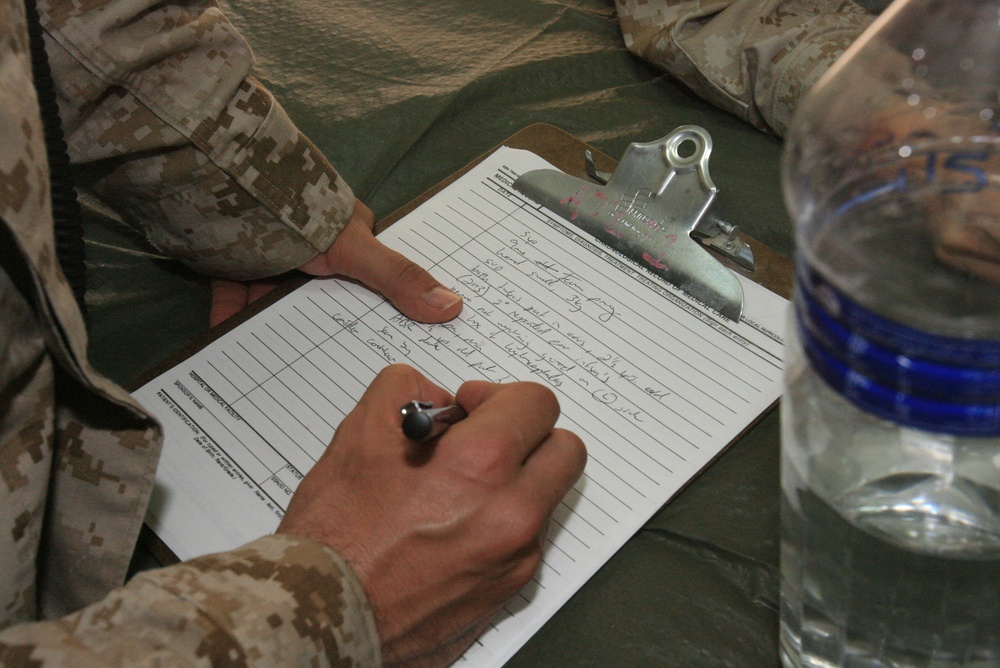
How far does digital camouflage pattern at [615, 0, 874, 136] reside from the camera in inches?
34.9

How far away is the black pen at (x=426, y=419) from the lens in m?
0.50

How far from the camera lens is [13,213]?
0.47 m

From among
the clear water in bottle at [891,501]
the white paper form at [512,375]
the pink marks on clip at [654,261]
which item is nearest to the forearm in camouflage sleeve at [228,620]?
the white paper form at [512,375]

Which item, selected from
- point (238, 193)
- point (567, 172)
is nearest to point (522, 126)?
point (567, 172)

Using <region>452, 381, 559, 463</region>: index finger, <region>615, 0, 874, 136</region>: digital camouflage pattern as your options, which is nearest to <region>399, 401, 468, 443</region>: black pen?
<region>452, 381, 559, 463</region>: index finger

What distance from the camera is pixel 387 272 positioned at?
76 centimetres

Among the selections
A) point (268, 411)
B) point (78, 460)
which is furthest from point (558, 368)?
point (78, 460)

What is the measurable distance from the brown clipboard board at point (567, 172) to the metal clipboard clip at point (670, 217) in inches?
0.8

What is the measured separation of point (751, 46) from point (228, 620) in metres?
0.74

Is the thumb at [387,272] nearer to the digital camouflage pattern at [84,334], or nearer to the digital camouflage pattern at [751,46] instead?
the digital camouflage pattern at [84,334]

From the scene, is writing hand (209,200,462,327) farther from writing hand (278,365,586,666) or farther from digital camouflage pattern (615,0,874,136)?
digital camouflage pattern (615,0,874,136)

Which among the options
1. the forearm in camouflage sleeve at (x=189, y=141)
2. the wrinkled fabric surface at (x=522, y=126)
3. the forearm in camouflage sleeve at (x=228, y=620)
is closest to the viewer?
the forearm in camouflage sleeve at (x=228, y=620)

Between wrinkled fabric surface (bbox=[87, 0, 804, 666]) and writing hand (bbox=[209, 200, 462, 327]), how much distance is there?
0.03 metres

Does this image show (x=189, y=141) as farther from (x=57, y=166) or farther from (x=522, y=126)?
(x=522, y=126)
